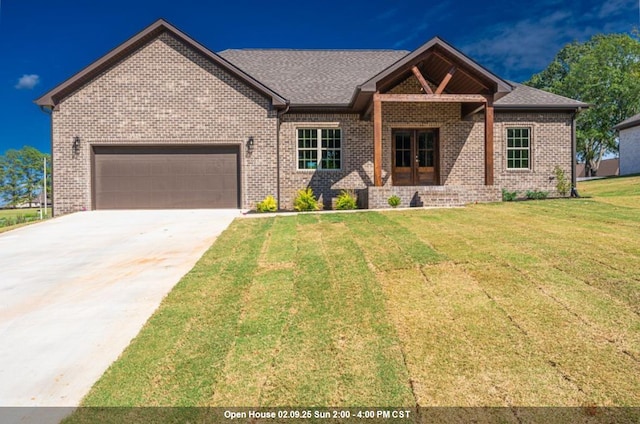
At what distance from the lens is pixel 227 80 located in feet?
42.1

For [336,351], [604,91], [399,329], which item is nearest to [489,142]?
[399,329]

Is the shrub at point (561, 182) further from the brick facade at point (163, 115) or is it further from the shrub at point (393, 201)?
the shrub at point (393, 201)

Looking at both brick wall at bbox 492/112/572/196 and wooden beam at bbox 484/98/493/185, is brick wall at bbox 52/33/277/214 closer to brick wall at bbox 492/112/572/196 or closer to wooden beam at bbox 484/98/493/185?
wooden beam at bbox 484/98/493/185

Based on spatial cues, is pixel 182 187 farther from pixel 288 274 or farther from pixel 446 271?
pixel 446 271

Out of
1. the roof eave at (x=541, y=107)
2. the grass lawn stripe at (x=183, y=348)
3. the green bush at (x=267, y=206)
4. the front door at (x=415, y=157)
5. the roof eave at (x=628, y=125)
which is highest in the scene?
the roof eave at (x=628, y=125)

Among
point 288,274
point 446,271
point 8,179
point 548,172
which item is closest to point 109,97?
point 288,274

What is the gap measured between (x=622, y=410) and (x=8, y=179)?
65.8 m

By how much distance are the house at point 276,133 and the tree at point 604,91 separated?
95.1ft

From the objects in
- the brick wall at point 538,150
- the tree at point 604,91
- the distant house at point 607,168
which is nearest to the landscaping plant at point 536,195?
the brick wall at point 538,150

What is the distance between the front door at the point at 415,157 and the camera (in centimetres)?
1441

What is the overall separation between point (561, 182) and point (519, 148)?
2081 millimetres

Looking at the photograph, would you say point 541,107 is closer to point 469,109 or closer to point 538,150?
point 538,150

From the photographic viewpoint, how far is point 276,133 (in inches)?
511

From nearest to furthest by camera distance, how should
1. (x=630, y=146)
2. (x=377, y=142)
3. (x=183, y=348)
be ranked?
1. (x=183, y=348)
2. (x=377, y=142)
3. (x=630, y=146)
